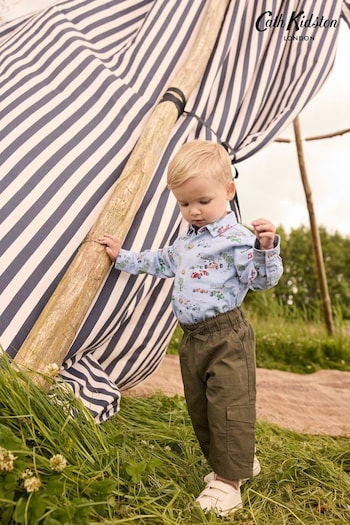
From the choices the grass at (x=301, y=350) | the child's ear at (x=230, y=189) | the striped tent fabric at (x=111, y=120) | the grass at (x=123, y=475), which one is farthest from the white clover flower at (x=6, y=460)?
the grass at (x=301, y=350)

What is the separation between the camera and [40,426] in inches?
56.2

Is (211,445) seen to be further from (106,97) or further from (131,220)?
(106,97)

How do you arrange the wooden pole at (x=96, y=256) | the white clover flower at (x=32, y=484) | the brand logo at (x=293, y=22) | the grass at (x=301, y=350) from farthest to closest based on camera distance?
the grass at (x=301, y=350), the brand logo at (x=293, y=22), the wooden pole at (x=96, y=256), the white clover flower at (x=32, y=484)

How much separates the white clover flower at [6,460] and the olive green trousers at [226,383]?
640 mm

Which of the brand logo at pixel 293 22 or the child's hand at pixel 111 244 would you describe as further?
the brand logo at pixel 293 22

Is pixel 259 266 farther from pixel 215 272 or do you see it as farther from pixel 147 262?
pixel 147 262

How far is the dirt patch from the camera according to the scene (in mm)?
2986

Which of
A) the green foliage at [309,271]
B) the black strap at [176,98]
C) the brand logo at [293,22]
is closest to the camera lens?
the black strap at [176,98]

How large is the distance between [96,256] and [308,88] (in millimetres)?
1632

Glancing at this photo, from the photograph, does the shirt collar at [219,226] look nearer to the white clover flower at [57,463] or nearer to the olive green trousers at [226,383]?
the olive green trousers at [226,383]

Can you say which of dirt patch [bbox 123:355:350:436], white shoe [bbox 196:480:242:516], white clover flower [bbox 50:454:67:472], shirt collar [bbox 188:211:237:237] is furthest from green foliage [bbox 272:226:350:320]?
white clover flower [bbox 50:454:67:472]

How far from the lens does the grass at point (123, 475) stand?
1281 mm

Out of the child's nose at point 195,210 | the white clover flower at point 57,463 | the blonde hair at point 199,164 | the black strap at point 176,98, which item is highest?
the black strap at point 176,98

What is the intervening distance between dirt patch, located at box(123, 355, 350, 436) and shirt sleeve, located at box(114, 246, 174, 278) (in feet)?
3.74
